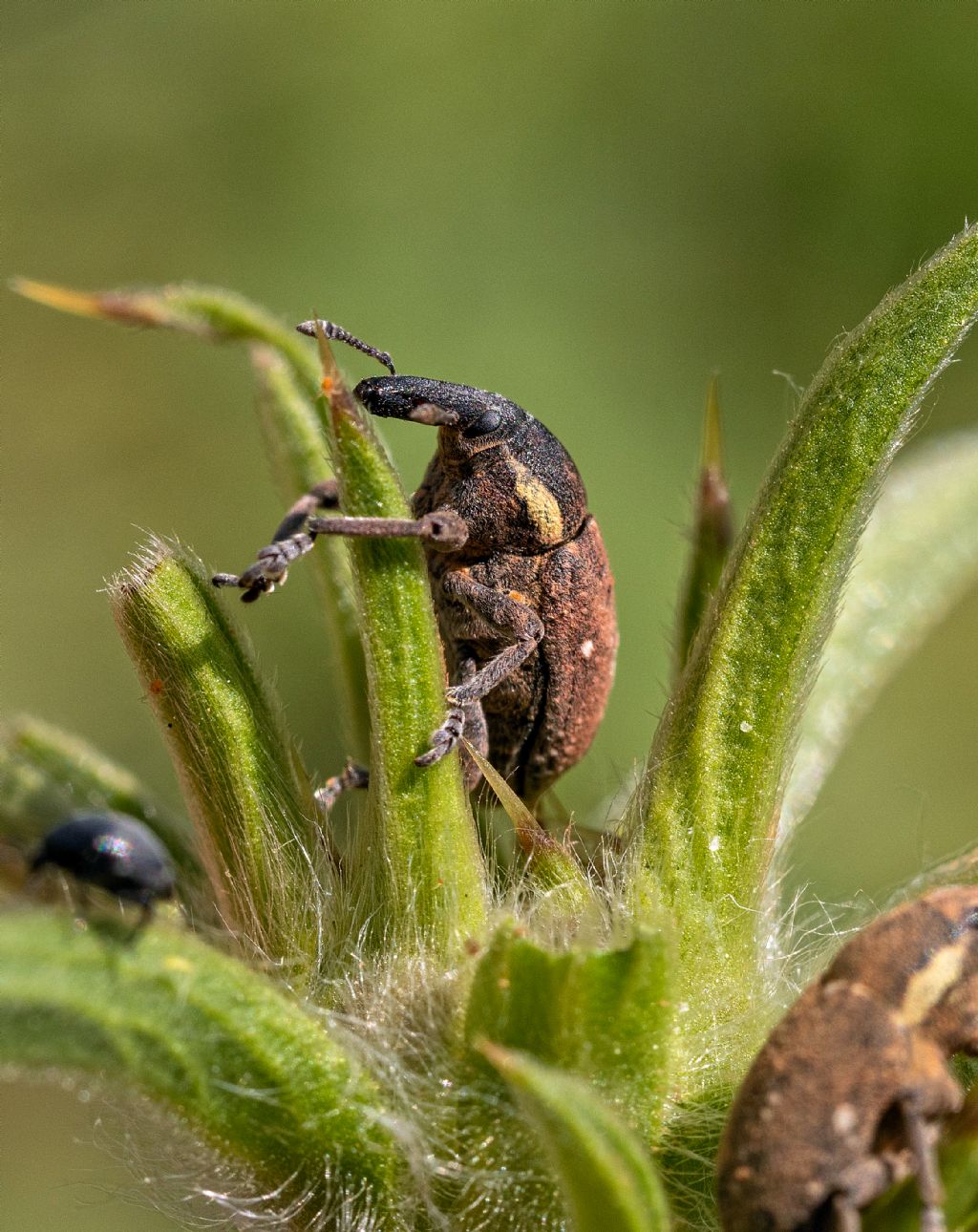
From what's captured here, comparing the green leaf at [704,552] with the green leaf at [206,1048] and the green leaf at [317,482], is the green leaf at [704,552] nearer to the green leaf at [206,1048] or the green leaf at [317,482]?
the green leaf at [317,482]

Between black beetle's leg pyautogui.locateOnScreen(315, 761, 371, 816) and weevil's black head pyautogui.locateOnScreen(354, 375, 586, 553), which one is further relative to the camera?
weevil's black head pyautogui.locateOnScreen(354, 375, 586, 553)

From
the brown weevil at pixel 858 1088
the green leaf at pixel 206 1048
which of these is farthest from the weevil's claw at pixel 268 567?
the brown weevil at pixel 858 1088

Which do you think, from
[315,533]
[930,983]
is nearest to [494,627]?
[315,533]

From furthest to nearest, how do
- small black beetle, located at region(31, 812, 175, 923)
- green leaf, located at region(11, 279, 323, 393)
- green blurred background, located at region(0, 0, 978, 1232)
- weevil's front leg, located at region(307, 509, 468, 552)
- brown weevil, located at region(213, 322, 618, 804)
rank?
green blurred background, located at region(0, 0, 978, 1232) → brown weevil, located at region(213, 322, 618, 804) → green leaf, located at region(11, 279, 323, 393) → weevil's front leg, located at region(307, 509, 468, 552) → small black beetle, located at region(31, 812, 175, 923)

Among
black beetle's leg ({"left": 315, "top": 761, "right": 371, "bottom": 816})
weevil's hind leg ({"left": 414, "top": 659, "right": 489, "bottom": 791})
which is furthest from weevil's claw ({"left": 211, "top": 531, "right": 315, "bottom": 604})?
weevil's hind leg ({"left": 414, "top": 659, "right": 489, "bottom": 791})

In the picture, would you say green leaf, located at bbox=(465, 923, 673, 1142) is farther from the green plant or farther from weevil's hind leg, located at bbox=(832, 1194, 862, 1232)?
weevil's hind leg, located at bbox=(832, 1194, 862, 1232)

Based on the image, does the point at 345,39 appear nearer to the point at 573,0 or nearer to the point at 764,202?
the point at 573,0

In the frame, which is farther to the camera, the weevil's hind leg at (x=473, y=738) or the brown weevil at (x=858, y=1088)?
the weevil's hind leg at (x=473, y=738)
